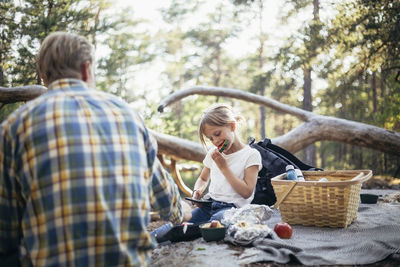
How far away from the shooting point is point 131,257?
1446 millimetres

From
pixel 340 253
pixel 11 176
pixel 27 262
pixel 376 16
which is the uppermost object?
pixel 376 16

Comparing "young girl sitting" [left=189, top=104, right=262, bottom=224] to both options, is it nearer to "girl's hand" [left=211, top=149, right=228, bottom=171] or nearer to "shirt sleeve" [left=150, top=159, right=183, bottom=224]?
"girl's hand" [left=211, top=149, right=228, bottom=171]

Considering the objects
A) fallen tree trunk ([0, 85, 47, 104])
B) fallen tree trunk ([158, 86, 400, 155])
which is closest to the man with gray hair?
fallen tree trunk ([0, 85, 47, 104])

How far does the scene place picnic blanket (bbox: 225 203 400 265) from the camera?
2248 mm

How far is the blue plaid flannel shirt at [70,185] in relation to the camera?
1.35 meters

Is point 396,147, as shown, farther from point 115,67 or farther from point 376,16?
point 115,67

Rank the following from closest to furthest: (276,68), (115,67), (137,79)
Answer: (276,68) → (115,67) → (137,79)

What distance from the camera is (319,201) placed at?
9.41 feet

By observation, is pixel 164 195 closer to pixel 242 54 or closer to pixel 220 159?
pixel 220 159

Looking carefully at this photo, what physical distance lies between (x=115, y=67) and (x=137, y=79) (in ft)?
8.41

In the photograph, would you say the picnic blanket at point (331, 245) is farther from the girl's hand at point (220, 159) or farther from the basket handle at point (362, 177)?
the girl's hand at point (220, 159)

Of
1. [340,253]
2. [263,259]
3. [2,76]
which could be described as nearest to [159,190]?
[263,259]

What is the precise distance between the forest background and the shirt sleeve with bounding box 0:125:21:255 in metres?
5.33

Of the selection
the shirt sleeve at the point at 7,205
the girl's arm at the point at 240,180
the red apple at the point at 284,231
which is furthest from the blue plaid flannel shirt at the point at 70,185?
the girl's arm at the point at 240,180
